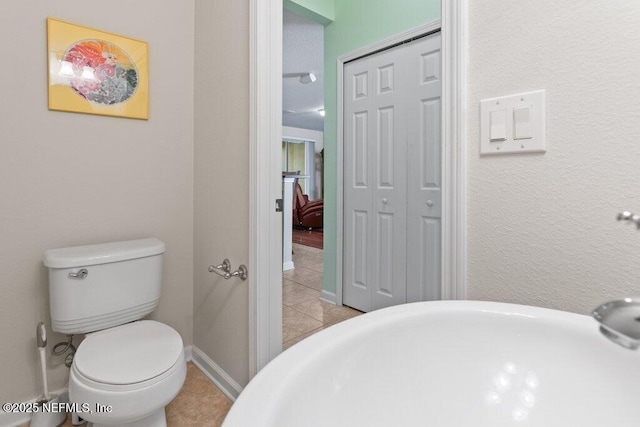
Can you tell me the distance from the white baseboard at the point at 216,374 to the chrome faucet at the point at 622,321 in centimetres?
155

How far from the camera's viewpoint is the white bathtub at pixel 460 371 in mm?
526

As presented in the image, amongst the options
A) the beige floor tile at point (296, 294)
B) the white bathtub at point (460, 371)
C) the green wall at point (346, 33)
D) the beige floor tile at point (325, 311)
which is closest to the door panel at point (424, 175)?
the green wall at point (346, 33)

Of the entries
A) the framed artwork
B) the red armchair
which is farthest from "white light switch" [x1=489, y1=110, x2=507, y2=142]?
the red armchair

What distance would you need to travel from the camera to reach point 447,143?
0.91 meters

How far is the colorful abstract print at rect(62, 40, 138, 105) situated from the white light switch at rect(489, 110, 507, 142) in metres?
1.70

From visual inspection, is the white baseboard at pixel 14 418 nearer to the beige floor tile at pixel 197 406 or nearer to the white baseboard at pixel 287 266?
the beige floor tile at pixel 197 406

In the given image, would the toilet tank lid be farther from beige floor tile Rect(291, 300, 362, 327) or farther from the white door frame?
beige floor tile Rect(291, 300, 362, 327)

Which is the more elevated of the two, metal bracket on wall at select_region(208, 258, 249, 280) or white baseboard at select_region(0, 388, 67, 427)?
metal bracket on wall at select_region(208, 258, 249, 280)

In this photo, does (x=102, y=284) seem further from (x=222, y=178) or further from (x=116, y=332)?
(x=222, y=178)

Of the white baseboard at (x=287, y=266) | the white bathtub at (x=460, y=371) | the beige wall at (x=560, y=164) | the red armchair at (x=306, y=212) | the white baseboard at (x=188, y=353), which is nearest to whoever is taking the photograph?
the white bathtub at (x=460, y=371)

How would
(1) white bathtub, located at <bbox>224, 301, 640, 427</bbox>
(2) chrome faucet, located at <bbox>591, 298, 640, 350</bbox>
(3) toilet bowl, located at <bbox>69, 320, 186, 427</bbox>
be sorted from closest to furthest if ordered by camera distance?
(2) chrome faucet, located at <bbox>591, 298, 640, 350</bbox>, (1) white bathtub, located at <bbox>224, 301, 640, 427</bbox>, (3) toilet bowl, located at <bbox>69, 320, 186, 427</bbox>

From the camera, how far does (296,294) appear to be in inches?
125

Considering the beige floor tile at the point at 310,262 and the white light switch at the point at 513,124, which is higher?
the white light switch at the point at 513,124

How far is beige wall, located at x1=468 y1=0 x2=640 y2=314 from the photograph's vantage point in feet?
2.19
